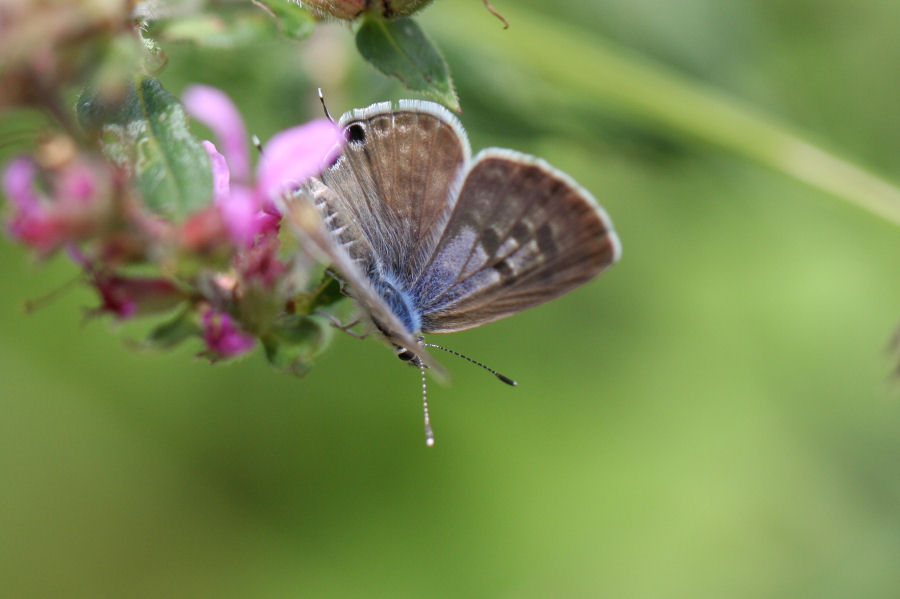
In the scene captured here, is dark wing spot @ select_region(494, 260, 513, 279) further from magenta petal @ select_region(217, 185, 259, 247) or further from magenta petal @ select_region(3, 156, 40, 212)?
magenta petal @ select_region(3, 156, 40, 212)

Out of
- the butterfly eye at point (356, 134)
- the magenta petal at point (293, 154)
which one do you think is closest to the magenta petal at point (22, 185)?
the magenta petal at point (293, 154)

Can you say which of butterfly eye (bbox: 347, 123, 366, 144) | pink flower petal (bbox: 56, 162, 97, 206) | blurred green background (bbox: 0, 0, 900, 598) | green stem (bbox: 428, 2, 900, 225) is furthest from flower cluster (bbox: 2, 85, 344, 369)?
blurred green background (bbox: 0, 0, 900, 598)

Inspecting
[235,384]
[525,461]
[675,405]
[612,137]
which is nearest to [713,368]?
[675,405]

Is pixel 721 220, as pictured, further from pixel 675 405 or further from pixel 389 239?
pixel 389 239

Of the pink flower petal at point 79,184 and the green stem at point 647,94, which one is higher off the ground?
the pink flower petal at point 79,184

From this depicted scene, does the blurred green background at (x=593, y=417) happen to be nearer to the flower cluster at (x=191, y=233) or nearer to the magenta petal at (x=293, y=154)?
the flower cluster at (x=191, y=233)
